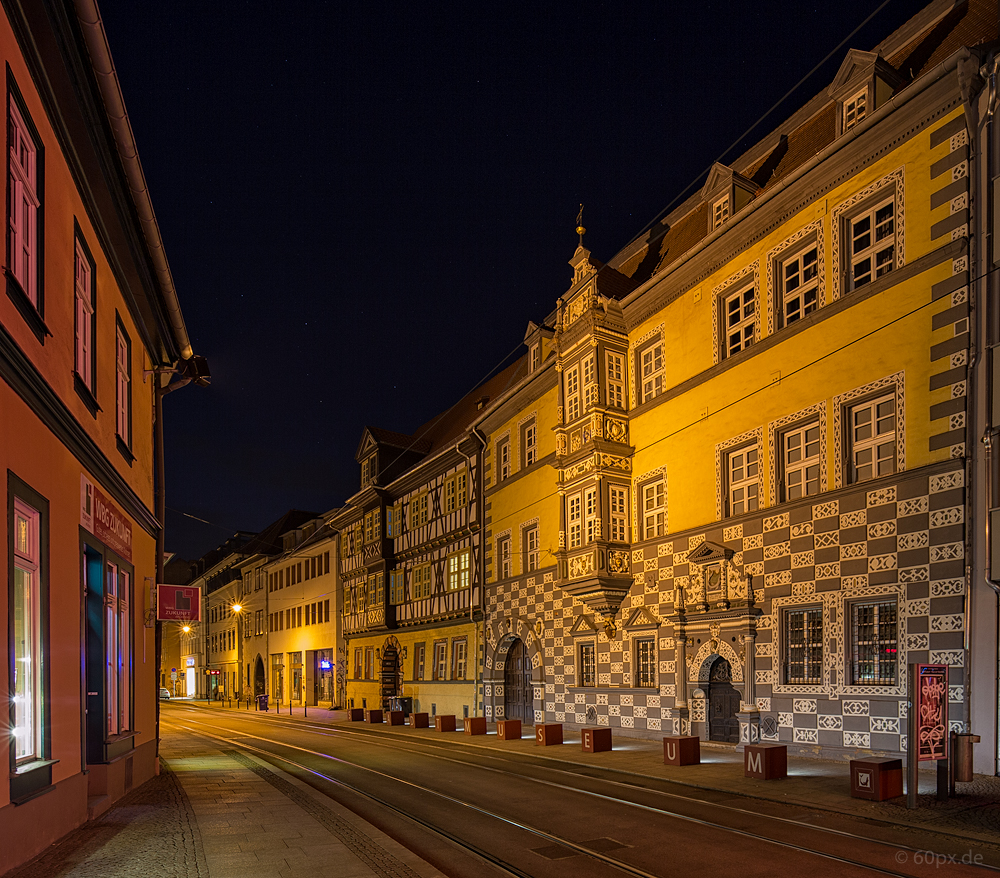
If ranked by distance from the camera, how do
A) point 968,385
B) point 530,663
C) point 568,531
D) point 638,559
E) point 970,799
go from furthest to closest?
point 530,663 < point 568,531 < point 638,559 < point 968,385 < point 970,799

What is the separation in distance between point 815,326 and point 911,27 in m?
7.51

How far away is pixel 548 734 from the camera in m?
24.0

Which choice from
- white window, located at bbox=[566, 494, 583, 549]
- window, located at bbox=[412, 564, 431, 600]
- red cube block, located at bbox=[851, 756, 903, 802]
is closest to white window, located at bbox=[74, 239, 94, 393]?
red cube block, located at bbox=[851, 756, 903, 802]

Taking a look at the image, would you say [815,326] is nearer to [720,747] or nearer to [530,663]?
[720,747]

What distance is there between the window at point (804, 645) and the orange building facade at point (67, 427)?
13737 millimetres

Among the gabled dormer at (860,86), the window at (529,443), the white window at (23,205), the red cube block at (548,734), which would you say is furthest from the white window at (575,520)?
the white window at (23,205)

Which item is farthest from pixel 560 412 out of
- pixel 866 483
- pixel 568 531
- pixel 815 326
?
pixel 866 483

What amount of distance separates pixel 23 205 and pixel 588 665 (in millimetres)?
22669

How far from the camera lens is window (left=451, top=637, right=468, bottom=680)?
3816 cm

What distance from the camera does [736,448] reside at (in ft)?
70.4

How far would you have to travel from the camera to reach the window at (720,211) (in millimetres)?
23266

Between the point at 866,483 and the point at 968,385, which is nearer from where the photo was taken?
the point at 968,385

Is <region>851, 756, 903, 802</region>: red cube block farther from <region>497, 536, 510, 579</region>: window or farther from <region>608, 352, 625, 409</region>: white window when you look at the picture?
<region>497, 536, 510, 579</region>: window

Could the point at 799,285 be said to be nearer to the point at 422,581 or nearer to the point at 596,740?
the point at 596,740
